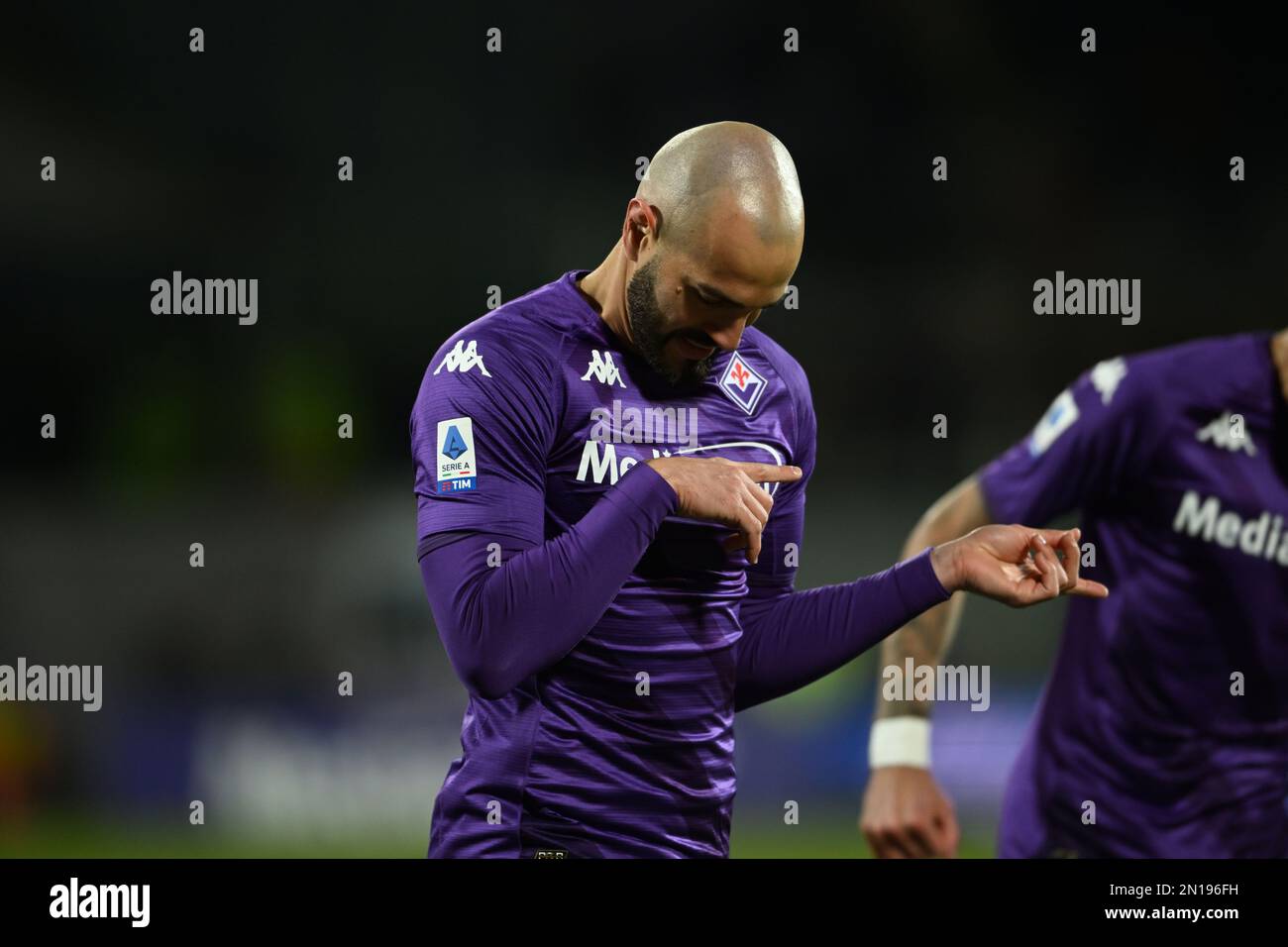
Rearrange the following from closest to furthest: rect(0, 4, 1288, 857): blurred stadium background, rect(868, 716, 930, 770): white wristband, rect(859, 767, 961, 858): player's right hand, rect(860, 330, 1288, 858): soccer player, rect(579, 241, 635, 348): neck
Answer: rect(579, 241, 635, 348): neck, rect(859, 767, 961, 858): player's right hand, rect(868, 716, 930, 770): white wristband, rect(860, 330, 1288, 858): soccer player, rect(0, 4, 1288, 857): blurred stadium background

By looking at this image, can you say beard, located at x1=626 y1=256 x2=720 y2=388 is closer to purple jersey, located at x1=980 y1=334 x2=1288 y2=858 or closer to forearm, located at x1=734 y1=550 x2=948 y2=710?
forearm, located at x1=734 y1=550 x2=948 y2=710

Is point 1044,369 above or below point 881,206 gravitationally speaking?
below

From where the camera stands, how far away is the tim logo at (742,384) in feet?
7.82

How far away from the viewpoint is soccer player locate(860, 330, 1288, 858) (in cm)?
340

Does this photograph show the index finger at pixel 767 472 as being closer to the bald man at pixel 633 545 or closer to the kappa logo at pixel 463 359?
the bald man at pixel 633 545

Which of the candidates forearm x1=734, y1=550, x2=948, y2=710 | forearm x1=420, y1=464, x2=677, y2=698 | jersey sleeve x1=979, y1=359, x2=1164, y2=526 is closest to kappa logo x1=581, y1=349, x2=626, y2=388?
forearm x1=420, y1=464, x2=677, y2=698

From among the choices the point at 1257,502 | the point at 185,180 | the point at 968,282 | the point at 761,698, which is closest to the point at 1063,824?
the point at 1257,502

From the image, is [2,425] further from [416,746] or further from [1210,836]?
[1210,836]

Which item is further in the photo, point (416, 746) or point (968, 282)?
point (968, 282)

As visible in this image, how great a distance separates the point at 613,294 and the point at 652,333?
0.43 feet

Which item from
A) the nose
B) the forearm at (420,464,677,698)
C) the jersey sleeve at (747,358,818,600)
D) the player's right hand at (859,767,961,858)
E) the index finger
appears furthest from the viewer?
the player's right hand at (859,767,961,858)

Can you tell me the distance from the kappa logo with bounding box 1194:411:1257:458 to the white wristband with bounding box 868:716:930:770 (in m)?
1.04

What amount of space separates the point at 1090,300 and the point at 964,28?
4.75ft

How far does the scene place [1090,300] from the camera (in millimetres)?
6594
